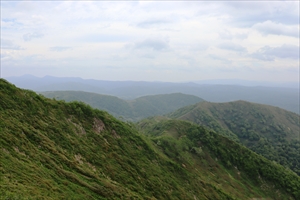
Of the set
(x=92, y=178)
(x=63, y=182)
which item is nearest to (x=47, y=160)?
(x=63, y=182)

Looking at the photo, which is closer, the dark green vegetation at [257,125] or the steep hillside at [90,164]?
the steep hillside at [90,164]

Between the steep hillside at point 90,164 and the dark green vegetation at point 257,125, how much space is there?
195ft

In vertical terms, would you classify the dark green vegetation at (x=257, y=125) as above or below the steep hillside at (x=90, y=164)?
below

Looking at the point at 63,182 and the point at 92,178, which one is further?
the point at 92,178

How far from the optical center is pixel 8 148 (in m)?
19.7

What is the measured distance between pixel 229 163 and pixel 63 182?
171 feet

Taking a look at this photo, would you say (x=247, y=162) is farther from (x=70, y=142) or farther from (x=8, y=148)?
(x=8, y=148)

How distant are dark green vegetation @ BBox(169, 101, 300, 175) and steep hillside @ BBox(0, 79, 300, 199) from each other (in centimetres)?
5937

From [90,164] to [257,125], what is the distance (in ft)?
526

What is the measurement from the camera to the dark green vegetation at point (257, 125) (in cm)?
11169

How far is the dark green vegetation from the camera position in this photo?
112 meters

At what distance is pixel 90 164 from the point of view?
90.6 feet

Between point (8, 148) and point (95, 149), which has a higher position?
point (8, 148)

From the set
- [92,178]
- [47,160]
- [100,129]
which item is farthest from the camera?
[100,129]
